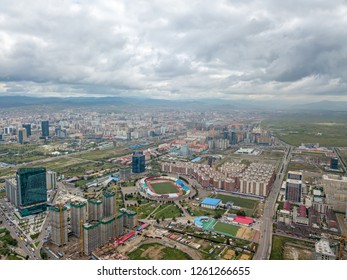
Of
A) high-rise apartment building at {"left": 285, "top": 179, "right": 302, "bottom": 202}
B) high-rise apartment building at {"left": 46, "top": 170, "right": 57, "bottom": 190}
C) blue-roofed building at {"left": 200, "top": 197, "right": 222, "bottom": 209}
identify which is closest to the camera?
blue-roofed building at {"left": 200, "top": 197, "right": 222, "bottom": 209}

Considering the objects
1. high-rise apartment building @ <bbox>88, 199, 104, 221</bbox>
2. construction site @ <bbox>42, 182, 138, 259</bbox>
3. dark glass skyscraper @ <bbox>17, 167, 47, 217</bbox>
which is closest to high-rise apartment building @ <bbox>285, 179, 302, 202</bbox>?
construction site @ <bbox>42, 182, 138, 259</bbox>

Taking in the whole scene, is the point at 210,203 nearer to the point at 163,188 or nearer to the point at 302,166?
the point at 163,188

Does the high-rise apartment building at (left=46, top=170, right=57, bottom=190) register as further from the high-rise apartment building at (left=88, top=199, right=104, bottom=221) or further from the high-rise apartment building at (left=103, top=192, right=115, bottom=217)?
the high-rise apartment building at (left=103, top=192, right=115, bottom=217)

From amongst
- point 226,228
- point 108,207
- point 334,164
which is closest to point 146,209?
point 108,207

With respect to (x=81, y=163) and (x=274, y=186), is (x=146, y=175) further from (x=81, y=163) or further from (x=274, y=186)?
(x=274, y=186)

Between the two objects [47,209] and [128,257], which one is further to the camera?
[47,209]

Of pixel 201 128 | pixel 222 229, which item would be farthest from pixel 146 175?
pixel 201 128
